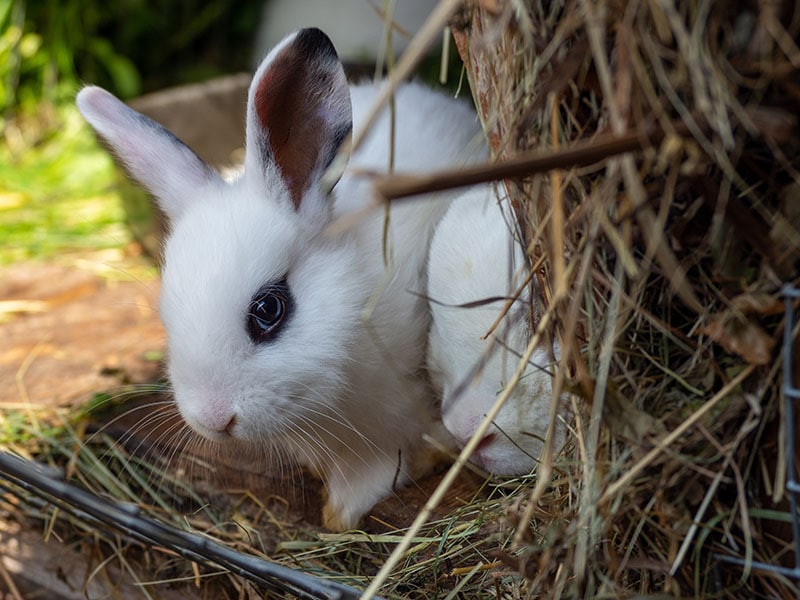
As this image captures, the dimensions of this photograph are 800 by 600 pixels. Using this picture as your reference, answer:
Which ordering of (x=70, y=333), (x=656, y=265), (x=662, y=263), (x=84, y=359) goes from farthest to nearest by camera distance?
(x=70, y=333), (x=84, y=359), (x=656, y=265), (x=662, y=263)

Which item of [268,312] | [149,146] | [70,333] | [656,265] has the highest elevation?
[149,146]

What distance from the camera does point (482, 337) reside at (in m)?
2.00

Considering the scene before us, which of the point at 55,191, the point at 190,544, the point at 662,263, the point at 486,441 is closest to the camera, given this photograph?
the point at 662,263

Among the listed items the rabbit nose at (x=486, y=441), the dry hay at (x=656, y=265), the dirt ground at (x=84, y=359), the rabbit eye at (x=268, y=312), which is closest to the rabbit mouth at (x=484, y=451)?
the rabbit nose at (x=486, y=441)

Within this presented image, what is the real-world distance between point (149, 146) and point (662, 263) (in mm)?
1586

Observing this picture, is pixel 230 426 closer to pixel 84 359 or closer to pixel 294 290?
pixel 294 290

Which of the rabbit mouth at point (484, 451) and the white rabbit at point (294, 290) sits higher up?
the white rabbit at point (294, 290)

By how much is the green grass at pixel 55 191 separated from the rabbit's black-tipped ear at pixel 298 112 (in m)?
2.43

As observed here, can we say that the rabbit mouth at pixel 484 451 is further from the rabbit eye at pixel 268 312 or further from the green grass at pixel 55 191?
the green grass at pixel 55 191

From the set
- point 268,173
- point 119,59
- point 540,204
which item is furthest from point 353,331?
point 119,59

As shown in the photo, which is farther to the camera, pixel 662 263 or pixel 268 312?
pixel 268 312

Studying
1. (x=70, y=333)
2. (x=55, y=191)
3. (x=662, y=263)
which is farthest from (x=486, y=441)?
(x=55, y=191)

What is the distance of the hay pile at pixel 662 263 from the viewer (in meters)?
1.30

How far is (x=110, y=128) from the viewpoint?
7.93 ft
